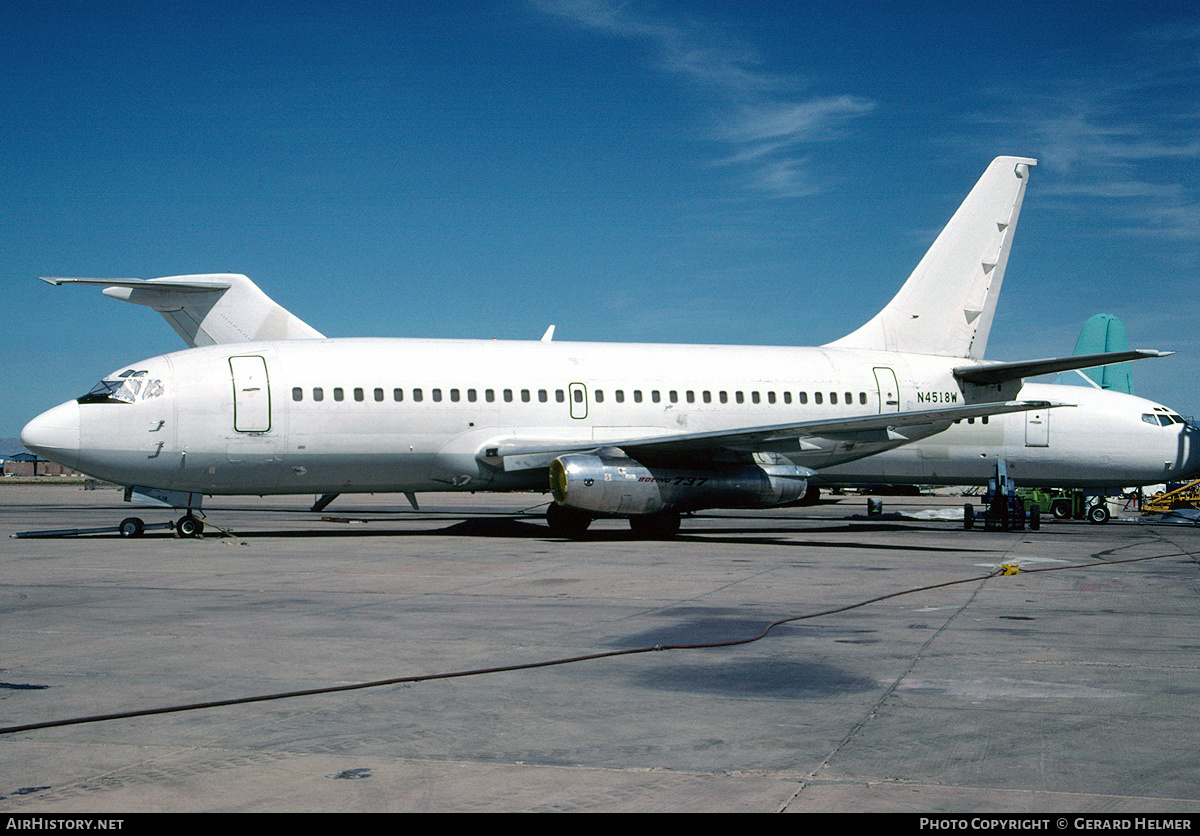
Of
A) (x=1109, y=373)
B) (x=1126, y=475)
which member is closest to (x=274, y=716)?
(x=1126, y=475)

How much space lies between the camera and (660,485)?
20844mm

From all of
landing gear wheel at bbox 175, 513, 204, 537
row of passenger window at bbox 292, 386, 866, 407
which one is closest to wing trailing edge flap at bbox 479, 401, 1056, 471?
row of passenger window at bbox 292, 386, 866, 407

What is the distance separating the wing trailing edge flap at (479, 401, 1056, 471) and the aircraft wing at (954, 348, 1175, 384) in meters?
1.34

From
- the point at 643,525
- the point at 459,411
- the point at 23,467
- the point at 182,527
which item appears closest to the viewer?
the point at 182,527

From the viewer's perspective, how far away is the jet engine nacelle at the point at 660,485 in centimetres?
2005

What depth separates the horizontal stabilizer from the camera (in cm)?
2769

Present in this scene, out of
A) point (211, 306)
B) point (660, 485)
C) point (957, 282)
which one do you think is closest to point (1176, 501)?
point (957, 282)

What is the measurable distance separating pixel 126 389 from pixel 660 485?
10.4 meters

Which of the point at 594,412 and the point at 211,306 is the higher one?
the point at 211,306

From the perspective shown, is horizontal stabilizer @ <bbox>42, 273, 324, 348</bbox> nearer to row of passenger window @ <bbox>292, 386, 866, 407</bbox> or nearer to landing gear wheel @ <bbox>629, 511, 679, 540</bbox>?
row of passenger window @ <bbox>292, 386, 866, 407</bbox>

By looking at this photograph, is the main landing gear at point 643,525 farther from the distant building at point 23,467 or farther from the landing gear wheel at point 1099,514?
the distant building at point 23,467

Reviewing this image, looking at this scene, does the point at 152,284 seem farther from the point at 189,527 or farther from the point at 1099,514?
the point at 1099,514

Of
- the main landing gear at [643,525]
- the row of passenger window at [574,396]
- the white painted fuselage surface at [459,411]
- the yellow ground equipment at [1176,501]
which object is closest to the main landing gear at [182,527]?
the white painted fuselage surface at [459,411]

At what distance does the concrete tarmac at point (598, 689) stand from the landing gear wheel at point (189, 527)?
16.9 ft
